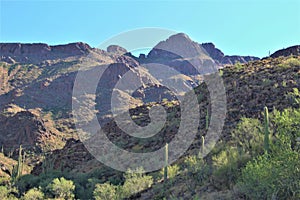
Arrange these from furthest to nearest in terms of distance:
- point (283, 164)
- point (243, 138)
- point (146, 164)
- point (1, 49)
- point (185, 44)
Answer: point (185, 44) < point (1, 49) < point (146, 164) < point (243, 138) < point (283, 164)

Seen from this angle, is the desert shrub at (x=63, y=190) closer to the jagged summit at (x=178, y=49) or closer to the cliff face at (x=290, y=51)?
the cliff face at (x=290, y=51)

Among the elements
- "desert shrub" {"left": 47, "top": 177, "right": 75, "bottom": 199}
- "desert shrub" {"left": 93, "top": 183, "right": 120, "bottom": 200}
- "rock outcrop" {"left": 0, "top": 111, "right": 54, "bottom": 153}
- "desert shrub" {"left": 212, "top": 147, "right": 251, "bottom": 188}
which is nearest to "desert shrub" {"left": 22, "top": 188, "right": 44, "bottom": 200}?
"desert shrub" {"left": 47, "top": 177, "right": 75, "bottom": 199}

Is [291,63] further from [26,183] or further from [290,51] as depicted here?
[26,183]

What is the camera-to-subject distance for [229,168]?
1745 cm

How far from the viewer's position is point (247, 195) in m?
14.3

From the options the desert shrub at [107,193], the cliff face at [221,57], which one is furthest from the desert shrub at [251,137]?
the cliff face at [221,57]

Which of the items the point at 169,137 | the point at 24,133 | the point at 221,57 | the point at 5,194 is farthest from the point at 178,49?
the point at 5,194

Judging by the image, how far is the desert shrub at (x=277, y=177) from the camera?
1302cm

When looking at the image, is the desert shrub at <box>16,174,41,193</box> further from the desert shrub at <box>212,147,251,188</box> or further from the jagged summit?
the jagged summit

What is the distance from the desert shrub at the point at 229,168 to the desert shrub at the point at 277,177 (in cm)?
305

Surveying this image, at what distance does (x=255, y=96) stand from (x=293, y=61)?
Answer: 243 inches

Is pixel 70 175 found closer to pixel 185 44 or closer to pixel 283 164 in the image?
pixel 283 164

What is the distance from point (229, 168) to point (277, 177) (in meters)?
4.27

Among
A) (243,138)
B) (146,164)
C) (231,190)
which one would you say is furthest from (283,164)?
(146,164)
